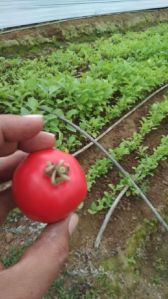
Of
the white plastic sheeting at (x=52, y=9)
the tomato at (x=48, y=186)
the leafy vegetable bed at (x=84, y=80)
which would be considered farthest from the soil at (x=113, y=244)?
the white plastic sheeting at (x=52, y=9)

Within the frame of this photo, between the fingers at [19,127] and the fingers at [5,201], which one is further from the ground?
the fingers at [19,127]

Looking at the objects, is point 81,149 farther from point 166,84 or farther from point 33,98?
point 166,84

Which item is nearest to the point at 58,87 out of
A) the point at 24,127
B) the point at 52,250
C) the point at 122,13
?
the point at 24,127

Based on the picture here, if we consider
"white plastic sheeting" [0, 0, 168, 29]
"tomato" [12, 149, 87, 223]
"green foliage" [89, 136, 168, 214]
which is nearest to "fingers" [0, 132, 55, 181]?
"tomato" [12, 149, 87, 223]

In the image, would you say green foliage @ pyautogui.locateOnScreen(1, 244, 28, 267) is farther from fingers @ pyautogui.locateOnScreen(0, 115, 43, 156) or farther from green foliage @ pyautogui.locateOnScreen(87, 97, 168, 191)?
fingers @ pyautogui.locateOnScreen(0, 115, 43, 156)

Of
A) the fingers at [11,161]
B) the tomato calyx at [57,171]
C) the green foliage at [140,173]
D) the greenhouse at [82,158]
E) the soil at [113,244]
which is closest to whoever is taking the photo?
the tomato calyx at [57,171]

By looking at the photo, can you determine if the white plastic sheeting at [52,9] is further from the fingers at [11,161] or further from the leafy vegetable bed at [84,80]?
the fingers at [11,161]

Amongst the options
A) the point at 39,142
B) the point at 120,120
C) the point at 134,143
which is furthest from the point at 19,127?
the point at 120,120

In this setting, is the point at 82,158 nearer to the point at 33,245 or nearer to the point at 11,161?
the point at 11,161
